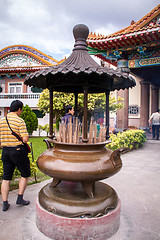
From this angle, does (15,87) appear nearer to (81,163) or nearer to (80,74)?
(80,74)

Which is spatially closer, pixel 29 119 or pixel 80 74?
pixel 80 74

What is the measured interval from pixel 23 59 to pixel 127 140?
14.5 metres

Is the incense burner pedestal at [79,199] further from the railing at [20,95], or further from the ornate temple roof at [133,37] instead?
the railing at [20,95]

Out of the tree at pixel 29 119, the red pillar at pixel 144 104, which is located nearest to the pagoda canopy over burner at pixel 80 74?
the tree at pixel 29 119

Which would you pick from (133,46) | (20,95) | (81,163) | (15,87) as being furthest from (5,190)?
(15,87)

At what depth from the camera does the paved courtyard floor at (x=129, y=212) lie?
256cm

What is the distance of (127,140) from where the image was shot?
7660mm

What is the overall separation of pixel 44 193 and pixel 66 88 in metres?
1.82

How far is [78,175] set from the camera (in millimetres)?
2457

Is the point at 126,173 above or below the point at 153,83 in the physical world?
below

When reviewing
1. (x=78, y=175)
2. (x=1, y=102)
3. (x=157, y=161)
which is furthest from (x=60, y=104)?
(x=1, y=102)

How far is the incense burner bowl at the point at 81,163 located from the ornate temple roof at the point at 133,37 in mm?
6385

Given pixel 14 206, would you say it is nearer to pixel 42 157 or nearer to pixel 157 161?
pixel 42 157

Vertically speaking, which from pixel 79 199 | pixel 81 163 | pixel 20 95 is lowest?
pixel 79 199
